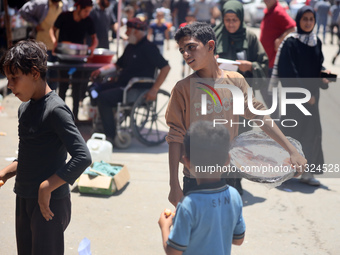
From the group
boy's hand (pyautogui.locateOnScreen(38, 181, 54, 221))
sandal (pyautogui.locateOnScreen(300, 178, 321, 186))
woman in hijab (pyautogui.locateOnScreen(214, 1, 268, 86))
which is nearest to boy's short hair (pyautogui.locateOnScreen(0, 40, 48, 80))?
boy's hand (pyautogui.locateOnScreen(38, 181, 54, 221))

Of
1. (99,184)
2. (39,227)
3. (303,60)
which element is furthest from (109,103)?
(39,227)

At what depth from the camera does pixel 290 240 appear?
4.54 metres

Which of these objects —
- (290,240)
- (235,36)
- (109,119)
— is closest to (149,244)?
(290,240)

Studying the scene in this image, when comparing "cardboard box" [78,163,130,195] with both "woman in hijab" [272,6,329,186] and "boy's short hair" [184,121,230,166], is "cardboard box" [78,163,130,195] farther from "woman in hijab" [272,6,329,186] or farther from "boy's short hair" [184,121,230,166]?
"boy's short hair" [184,121,230,166]

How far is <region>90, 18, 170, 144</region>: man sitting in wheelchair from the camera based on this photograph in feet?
23.0

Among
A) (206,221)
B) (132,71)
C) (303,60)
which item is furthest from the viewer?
(132,71)

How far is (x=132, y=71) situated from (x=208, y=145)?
487 cm

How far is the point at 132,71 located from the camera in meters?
7.12

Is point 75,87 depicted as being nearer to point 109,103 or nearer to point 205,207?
point 109,103

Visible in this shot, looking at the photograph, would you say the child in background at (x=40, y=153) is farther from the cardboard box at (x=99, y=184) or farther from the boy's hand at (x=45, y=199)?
the cardboard box at (x=99, y=184)

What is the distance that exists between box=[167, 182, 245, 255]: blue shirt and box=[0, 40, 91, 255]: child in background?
2.21 feet

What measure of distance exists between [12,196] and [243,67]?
2.61 m

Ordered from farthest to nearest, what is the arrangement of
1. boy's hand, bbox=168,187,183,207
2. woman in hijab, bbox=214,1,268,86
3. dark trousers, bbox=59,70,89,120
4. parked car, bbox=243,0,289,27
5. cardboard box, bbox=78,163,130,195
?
parked car, bbox=243,0,289,27 → dark trousers, bbox=59,70,89,120 → woman in hijab, bbox=214,1,268,86 → cardboard box, bbox=78,163,130,195 → boy's hand, bbox=168,187,183,207

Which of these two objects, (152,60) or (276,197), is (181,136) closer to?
(276,197)
